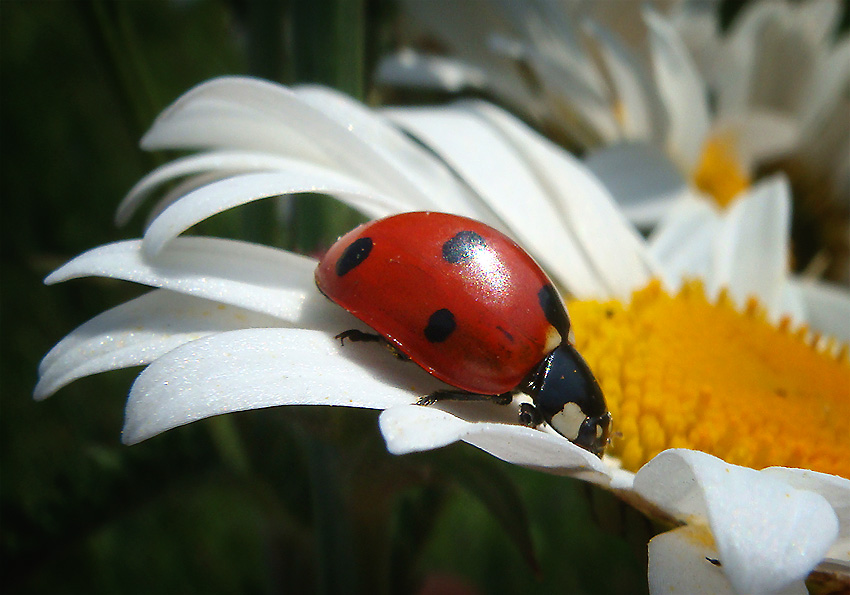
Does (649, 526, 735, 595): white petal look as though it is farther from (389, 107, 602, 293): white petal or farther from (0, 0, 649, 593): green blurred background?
(389, 107, 602, 293): white petal

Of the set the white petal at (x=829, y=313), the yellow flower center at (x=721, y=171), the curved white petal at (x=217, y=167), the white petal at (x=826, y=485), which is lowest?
the white petal at (x=829, y=313)

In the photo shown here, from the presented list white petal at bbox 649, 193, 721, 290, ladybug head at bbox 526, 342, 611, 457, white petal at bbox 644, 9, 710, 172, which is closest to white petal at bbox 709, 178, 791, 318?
white petal at bbox 649, 193, 721, 290

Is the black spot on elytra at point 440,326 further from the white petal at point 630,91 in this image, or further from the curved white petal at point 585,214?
the white petal at point 630,91

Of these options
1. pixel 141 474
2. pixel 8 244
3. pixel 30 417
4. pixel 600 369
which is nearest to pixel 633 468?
pixel 600 369

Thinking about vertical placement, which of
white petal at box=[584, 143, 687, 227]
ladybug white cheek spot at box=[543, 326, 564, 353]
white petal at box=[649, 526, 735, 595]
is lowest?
white petal at box=[584, 143, 687, 227]

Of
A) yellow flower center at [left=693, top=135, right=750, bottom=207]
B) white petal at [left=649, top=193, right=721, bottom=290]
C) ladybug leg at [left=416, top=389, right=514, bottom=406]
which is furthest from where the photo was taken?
yellow flower center at [left=693, top=135, right=750, bottom=207]

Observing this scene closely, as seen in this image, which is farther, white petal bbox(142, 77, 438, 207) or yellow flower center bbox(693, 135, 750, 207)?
yellow flower center bbox(693, 135, 750, 207)

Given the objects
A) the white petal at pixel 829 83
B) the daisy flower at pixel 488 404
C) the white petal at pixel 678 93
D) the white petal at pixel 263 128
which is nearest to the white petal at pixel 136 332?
the daisy flower at pixel 488 404

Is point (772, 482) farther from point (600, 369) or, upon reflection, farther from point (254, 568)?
point (254, 568)
